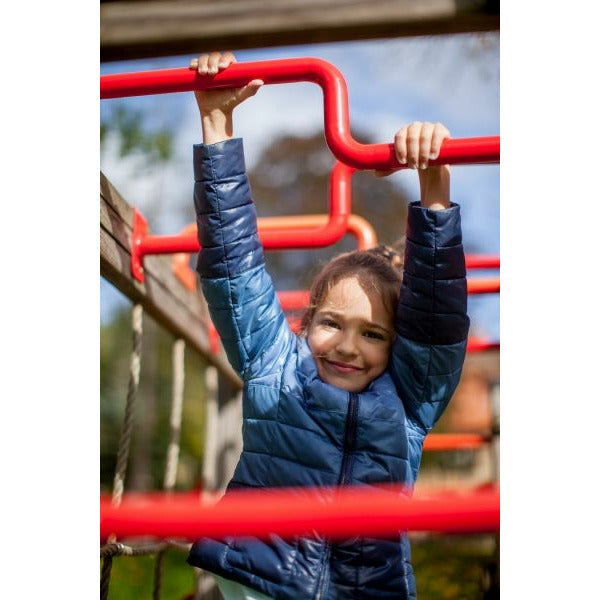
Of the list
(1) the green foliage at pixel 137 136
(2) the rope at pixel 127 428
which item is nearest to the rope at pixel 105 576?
(2) the rope at pixel 127 428

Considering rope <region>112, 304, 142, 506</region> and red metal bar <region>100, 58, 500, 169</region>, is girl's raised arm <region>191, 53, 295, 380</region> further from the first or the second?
rope <region>112, 304, 142, 506</region>

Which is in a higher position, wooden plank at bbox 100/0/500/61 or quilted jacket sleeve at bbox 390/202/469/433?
wooden plank at bbox 100/0/500/61

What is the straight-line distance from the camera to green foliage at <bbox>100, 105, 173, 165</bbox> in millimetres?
5957

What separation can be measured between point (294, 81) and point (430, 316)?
1.10 feet

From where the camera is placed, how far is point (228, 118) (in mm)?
981

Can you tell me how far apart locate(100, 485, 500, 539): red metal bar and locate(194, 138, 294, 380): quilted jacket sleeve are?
1.65 ft

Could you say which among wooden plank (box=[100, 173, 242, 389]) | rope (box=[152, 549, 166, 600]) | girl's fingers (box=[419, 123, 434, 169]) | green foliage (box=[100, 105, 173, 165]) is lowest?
rope (box=[152, 549, 166, 600])

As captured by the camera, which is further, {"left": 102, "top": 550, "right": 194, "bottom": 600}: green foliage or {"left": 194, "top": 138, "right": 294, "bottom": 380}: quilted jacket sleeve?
{"left": 102, "top": 550, "right": 194, "bottom": 600}: green foliage

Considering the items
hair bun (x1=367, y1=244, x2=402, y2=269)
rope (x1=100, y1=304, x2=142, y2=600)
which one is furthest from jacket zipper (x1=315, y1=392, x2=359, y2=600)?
rope (x1=100, y1=304, x2=142, y2=600)

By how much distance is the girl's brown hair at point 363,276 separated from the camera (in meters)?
1.08

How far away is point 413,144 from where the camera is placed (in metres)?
0.88

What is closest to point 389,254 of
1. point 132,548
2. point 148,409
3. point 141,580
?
point 132,548
